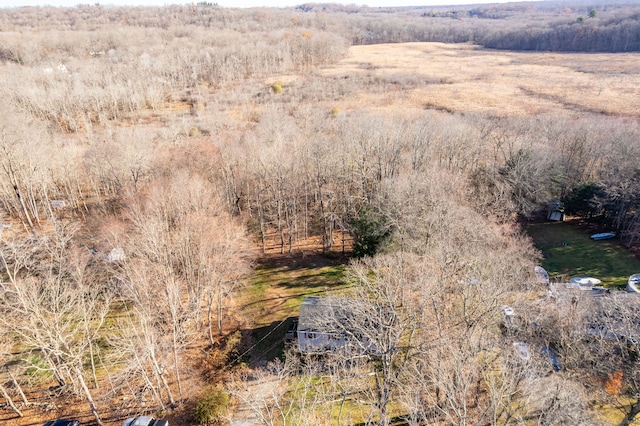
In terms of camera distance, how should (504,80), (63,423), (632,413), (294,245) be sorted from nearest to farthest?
(632,413)
(63,423)
(294,245)
(504,80)

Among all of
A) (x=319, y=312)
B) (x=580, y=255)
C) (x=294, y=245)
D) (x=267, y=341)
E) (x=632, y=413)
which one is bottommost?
(x=580, y=255)

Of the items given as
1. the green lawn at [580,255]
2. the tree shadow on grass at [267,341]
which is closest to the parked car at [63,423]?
the tree shadow on grass at [267,341]

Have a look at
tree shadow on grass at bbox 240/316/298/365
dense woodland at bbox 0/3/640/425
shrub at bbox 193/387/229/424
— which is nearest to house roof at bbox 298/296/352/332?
dense woodland at bbox 0/3/640/425

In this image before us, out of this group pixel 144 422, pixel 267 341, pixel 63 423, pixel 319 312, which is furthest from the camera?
pixel 267 341

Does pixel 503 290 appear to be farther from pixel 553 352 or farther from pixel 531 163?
pixel 531 163

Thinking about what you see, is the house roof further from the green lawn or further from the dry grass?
the dry grass

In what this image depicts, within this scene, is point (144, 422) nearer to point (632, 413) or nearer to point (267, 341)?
point (267, 341)

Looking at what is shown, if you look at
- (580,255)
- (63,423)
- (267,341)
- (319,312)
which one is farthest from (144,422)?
(580,255)

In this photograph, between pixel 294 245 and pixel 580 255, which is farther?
pixel 294 245

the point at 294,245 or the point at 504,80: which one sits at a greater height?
the point at 504,80
